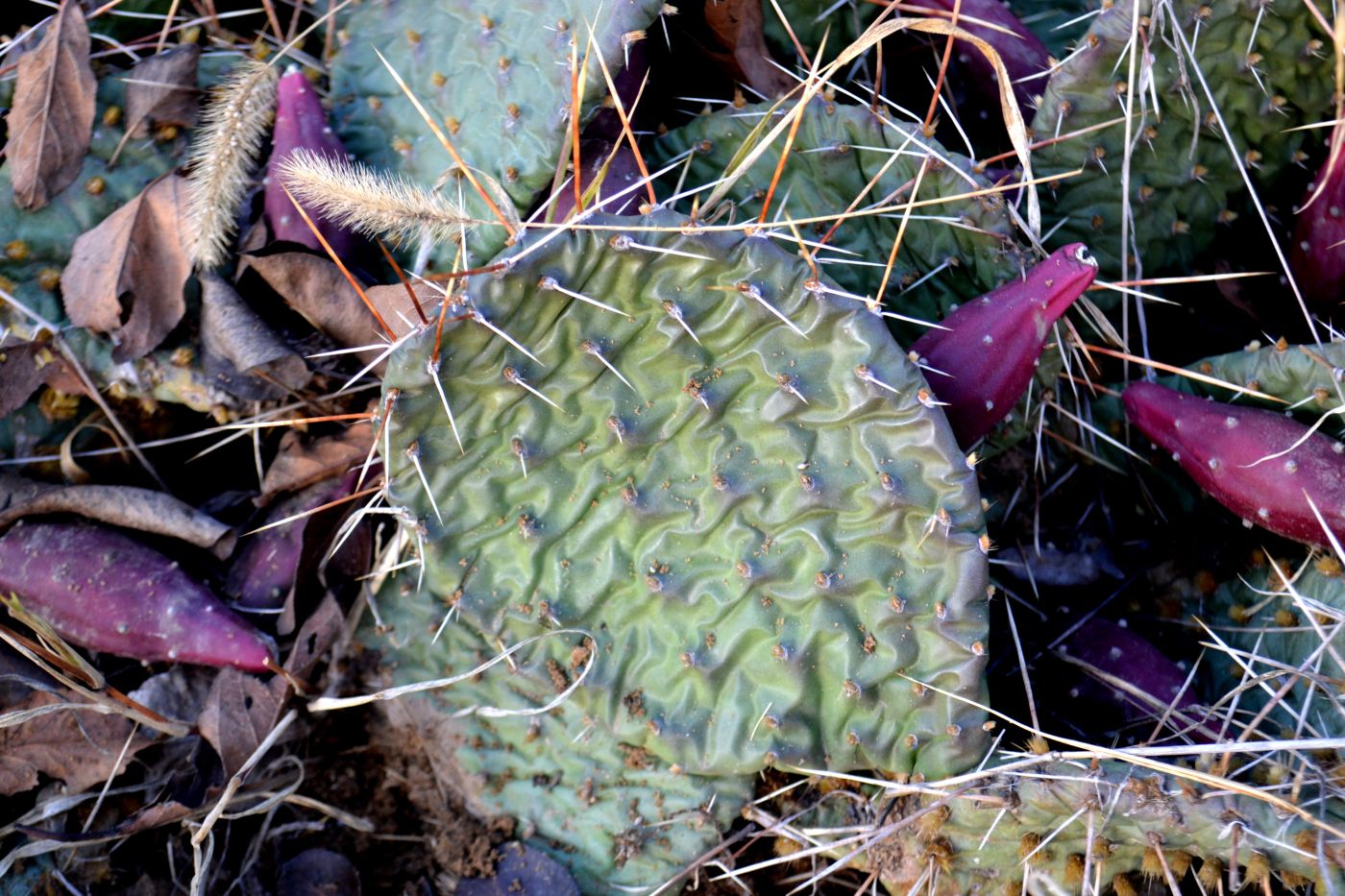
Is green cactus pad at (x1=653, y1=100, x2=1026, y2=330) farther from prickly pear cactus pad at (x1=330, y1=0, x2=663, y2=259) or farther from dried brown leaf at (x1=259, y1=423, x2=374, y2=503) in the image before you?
dried brown leaf at (x1=259, y1=423, x2=374, y2=503)

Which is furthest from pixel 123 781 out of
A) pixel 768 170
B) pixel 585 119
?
pixel 768 170

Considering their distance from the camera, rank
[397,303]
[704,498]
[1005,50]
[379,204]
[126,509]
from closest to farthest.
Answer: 1. [379,204]
2. [704,498]
3. [397,303]
4. [126,509]
5. [1005,50]

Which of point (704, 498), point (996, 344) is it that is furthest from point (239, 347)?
point (996, 344)

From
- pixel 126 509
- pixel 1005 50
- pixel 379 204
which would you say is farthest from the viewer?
pixel 1005 50

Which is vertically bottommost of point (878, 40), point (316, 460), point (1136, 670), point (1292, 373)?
point (1136, 670)

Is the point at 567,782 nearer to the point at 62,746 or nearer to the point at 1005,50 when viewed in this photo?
the point at 62,746

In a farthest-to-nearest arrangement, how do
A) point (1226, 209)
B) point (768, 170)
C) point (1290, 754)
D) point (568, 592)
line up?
point (1226, 209) < point (768, 170) < point (568, 592) < point (1290, 754)

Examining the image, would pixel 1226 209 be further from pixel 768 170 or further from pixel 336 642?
pixel 336 642

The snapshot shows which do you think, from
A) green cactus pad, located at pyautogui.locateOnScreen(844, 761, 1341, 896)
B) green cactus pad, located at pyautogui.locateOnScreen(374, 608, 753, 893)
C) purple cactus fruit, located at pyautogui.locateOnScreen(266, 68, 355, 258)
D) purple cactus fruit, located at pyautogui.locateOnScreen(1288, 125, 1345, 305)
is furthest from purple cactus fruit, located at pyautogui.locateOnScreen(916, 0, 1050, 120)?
green cactus pad, located at pyautogui.locateOnScreen(374, 608, 753, 893)
